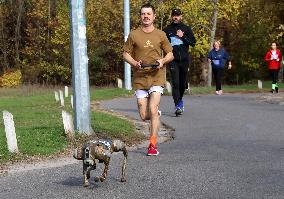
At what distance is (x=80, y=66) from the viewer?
968cm

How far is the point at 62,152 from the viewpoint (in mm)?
8703

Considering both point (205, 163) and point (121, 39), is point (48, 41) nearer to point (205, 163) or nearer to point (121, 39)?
point (121, 39)

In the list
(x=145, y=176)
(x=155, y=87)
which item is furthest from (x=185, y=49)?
(x=145, y=176)

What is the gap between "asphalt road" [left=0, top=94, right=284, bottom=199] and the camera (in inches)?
235

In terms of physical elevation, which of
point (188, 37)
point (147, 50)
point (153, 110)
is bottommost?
point (153, 110)

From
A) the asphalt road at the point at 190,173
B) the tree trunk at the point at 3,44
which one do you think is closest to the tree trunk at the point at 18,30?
the tree trunk at the point at 3,44

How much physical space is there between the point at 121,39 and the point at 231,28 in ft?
32.5

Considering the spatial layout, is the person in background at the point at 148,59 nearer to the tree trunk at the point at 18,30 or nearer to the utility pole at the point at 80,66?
the utility pole at the point at 80,66

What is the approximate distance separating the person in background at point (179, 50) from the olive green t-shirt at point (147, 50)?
14.5 feet

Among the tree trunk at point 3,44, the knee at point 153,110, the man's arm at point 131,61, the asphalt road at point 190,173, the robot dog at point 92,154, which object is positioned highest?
the tree trunk at point 3,44

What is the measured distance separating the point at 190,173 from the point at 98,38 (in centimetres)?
4330

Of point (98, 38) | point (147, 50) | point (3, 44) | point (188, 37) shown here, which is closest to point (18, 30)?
point (3, 44)

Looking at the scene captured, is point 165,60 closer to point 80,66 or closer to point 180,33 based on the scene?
point 80,66

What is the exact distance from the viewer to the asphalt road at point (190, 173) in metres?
5.97
